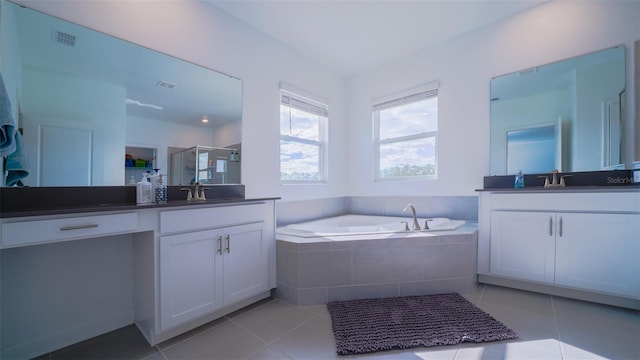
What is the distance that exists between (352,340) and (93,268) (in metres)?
1.72

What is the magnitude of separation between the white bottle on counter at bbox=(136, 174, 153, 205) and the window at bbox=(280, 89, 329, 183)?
1398mm

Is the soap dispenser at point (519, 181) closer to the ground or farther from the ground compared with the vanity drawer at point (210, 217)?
farther from the ground

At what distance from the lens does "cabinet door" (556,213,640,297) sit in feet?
6.05

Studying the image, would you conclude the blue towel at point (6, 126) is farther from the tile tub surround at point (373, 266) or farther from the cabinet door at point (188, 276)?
the tile tub surround at point (373, 266)

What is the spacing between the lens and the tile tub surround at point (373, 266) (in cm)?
206

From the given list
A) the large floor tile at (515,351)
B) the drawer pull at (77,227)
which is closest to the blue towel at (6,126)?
the drawer pull at (77,227)

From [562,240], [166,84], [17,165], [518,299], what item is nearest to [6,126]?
[17,165]

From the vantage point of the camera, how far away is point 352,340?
1.54 metres

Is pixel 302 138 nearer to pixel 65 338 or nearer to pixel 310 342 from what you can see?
pixel 310 342

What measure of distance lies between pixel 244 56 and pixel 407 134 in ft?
7.16

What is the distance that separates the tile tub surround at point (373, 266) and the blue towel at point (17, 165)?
1.59m

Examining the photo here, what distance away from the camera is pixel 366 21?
2570 millimetres

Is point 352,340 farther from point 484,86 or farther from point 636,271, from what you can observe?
point 484,86

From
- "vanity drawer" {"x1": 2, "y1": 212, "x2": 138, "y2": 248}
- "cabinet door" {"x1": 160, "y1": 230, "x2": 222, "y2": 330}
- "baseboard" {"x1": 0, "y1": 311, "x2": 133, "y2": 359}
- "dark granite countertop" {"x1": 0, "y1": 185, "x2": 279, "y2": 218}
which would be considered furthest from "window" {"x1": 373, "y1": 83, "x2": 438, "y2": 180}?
"baseboard" {"x1": 0, "y1": 311, "x2": 133, "y2": 359}
